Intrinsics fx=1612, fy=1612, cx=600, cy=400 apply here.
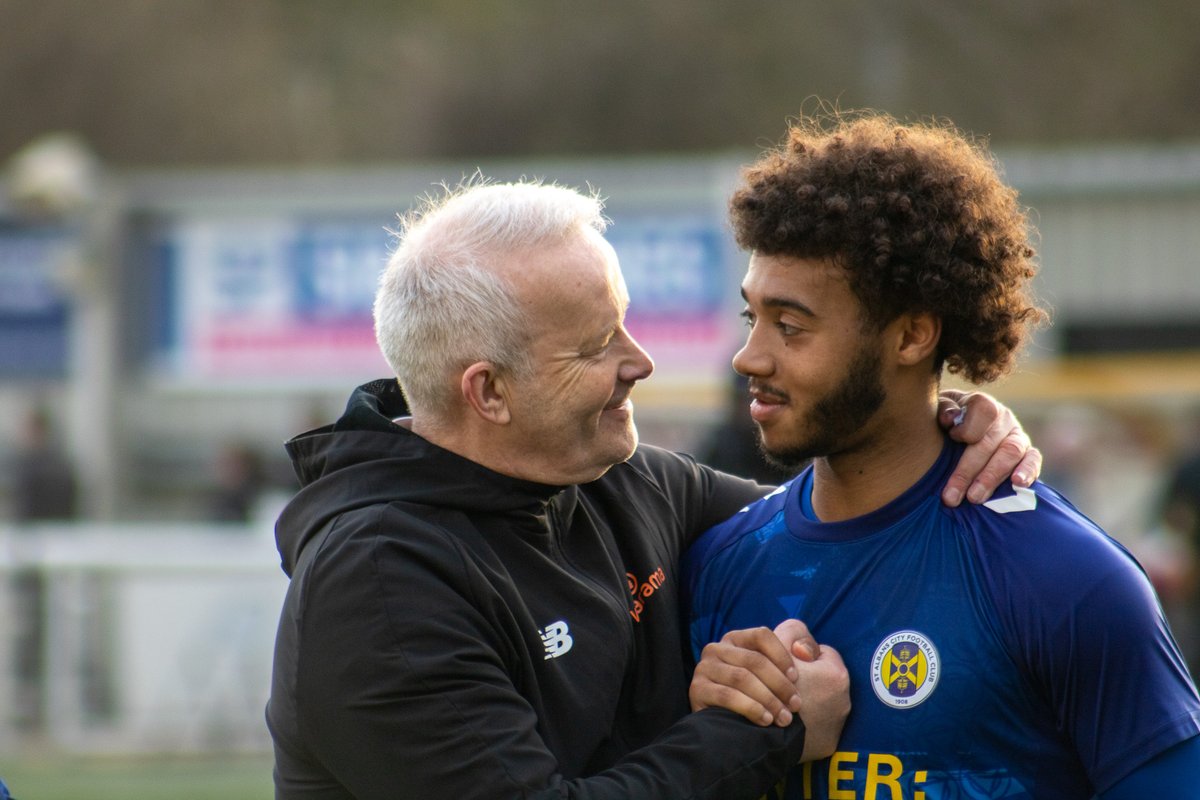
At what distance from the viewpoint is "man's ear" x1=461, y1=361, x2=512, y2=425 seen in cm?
315

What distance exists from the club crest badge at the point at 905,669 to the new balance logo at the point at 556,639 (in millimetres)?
580

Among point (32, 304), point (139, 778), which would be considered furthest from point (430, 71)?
point (139, 778)

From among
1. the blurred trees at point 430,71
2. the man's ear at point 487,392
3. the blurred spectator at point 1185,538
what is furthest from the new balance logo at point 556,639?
the blurred trees at point 430,71

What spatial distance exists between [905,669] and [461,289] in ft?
3.64

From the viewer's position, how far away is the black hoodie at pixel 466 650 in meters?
2.81

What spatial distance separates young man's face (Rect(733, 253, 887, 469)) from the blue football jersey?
192 mm

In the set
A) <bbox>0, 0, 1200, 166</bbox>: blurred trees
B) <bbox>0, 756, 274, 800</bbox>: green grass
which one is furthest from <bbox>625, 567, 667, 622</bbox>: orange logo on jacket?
<bbox>0, 0, 1200, 166</bbox>: blurred trees

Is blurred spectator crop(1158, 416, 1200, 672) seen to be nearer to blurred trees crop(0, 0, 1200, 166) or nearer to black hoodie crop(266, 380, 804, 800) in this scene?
black hoodie crop(266, 380, 804, 800)

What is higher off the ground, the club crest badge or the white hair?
the white hair

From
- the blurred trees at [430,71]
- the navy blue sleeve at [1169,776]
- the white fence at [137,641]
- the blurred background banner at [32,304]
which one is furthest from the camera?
the blurred trees at [430,71]

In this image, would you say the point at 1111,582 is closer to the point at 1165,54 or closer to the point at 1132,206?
the point at 1132,206

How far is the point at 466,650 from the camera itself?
2.84 m

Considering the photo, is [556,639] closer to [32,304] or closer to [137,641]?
[137,641]

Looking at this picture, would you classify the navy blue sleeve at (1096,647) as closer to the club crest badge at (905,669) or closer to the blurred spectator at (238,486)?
the club crest badge at (905,669)
